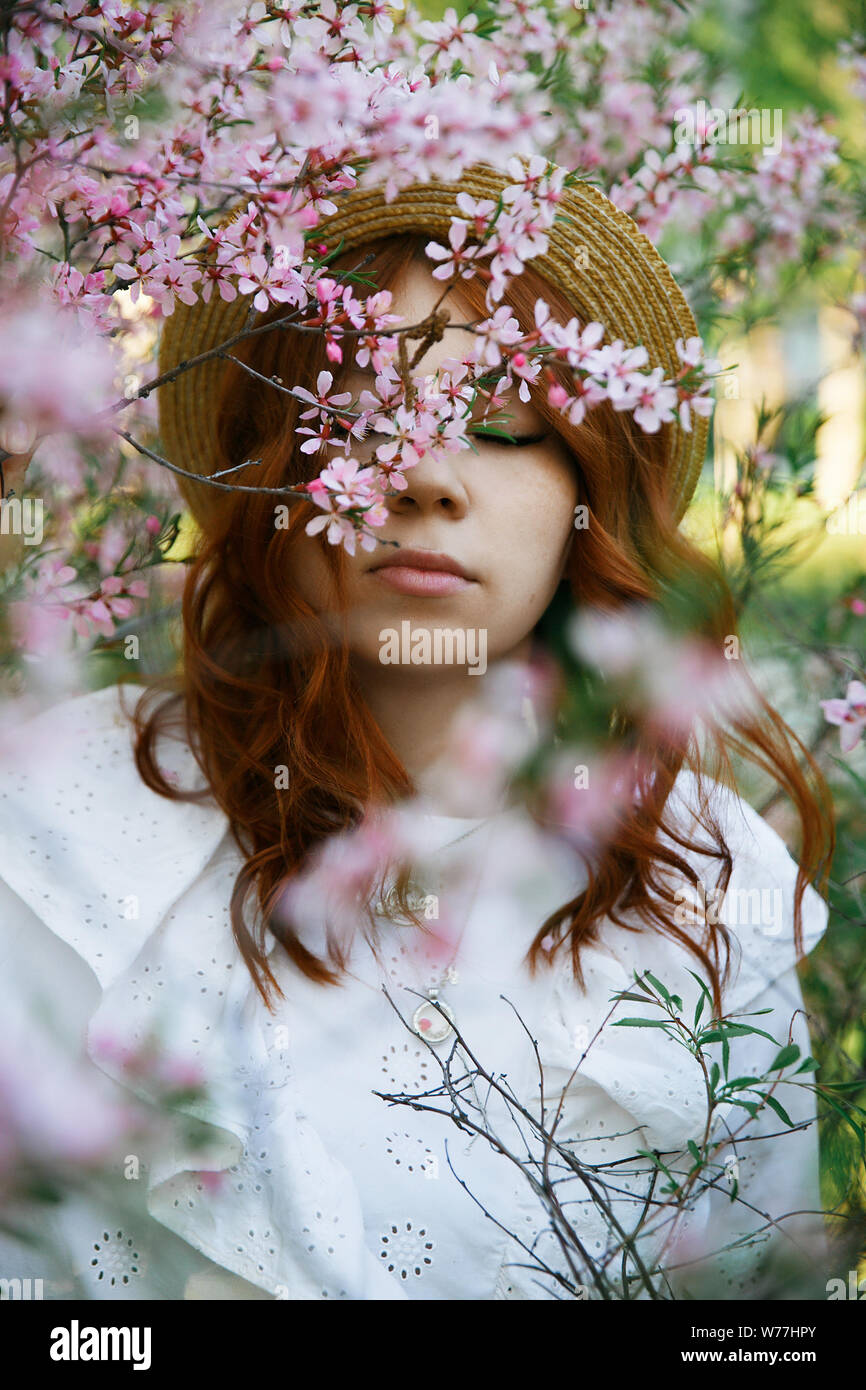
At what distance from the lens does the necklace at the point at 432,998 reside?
101cm

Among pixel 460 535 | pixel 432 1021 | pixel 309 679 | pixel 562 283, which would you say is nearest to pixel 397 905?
pixel 432 1021

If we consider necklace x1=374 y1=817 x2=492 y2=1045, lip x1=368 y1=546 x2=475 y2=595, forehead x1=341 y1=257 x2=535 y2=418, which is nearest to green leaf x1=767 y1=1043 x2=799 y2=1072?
necklace x1=374 y1=817 x2=492 y2=1045

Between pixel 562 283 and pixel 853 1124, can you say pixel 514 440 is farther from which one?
pixel 853 1124

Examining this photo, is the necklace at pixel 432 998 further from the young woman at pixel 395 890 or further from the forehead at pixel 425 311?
the forehead at pixel 425 311

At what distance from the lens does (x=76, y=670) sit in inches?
51.6

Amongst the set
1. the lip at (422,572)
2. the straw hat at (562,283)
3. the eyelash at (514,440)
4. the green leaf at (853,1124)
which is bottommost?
the green leaf at (853,1124)

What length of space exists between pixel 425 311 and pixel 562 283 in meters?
0.14

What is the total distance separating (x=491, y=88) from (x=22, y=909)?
0.86 meters

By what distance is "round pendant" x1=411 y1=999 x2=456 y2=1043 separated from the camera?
1013 millimetres

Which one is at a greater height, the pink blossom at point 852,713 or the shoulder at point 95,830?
the pink blossom at point 852,713

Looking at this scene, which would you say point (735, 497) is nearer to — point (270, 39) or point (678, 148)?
point (678, 148)

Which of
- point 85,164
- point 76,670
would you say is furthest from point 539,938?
point 85,164

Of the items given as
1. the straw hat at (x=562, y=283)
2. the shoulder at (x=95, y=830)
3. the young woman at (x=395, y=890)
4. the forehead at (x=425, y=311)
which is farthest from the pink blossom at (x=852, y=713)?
the shoulder at (x=95, y=830)

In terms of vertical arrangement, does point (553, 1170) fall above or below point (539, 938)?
below
